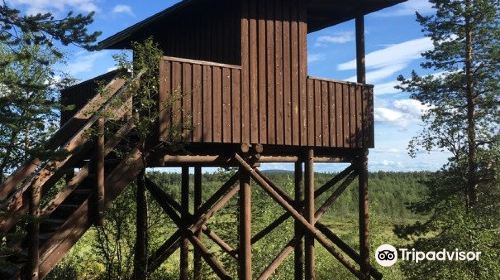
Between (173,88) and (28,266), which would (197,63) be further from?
(28,266)

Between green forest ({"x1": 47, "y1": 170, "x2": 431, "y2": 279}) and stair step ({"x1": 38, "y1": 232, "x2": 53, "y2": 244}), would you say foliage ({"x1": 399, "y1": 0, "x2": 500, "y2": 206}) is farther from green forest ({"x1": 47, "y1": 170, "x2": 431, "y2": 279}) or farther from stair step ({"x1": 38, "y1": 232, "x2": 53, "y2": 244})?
stair step ({"x1": 38, "y1": 232, "x2": 53, "y2": 244})

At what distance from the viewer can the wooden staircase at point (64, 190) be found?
756 cm

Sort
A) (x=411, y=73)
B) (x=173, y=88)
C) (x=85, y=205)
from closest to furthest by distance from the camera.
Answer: (x=85, y=205)
(x=173, y=88)
(x=411, y=73)

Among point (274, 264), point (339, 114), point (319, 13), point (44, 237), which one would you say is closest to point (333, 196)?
point (339, 114)

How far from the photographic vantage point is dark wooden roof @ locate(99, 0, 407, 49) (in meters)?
11.9

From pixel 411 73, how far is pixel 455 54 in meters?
1.56

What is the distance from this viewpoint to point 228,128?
34.0 feet

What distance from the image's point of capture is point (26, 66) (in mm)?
18359

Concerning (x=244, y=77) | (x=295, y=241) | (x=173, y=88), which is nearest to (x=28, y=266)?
(x=173, y=88)

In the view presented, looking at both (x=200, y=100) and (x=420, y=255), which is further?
(x=420, y=255)

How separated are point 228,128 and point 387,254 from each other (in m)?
10.7

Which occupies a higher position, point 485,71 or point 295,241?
point 485,71

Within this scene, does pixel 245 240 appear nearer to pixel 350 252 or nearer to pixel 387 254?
pixel 350 252

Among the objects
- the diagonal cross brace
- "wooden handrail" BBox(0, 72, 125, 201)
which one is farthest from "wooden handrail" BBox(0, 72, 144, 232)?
the diagonal cross brace
